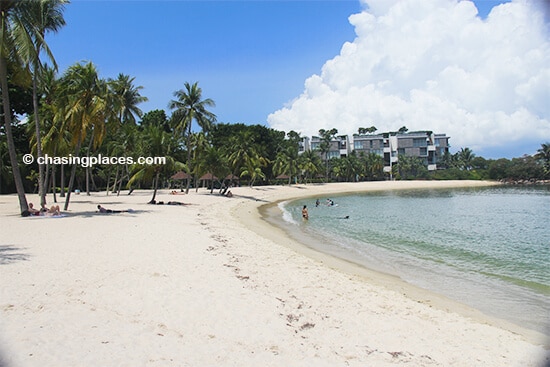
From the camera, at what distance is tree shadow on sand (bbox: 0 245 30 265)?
26.0ft

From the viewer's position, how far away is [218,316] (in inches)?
225

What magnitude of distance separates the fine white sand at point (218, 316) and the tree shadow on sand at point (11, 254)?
2cm

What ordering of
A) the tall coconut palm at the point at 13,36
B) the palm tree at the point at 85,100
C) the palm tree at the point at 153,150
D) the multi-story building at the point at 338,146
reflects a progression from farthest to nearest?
the multi-story building at the point at 338,146 → the palm tree at the point at 153,150 → the palm tree at the point at 85,100 → the tall coconut palm at the point at 13,36

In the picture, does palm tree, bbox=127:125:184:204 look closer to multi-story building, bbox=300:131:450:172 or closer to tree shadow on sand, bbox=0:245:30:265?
tree shadow on sand, bbox=0:245:30:265

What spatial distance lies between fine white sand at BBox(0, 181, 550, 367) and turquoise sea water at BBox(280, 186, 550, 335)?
1.14 meters

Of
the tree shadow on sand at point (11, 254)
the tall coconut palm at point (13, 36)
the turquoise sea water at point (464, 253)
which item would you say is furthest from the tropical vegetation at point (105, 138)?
the turquoise sea water at point (464, 253)

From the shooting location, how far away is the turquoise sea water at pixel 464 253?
8.46 meters

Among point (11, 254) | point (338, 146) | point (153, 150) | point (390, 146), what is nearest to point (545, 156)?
point (390, 146)

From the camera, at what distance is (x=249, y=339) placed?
5.01 metres

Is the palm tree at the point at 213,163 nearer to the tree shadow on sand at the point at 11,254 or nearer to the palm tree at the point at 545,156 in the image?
the tree shadow on sand at the point at 11,254

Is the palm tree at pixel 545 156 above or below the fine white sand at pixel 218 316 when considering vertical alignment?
above

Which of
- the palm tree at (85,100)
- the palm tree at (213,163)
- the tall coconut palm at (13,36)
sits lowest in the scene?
the palm tree at (213,163)

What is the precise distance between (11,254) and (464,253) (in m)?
14.6

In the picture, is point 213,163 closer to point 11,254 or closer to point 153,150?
point 153,150
